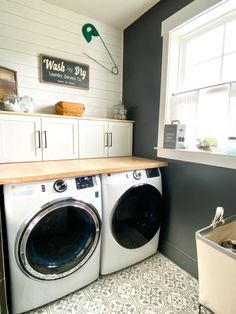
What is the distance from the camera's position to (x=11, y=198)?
1099mm

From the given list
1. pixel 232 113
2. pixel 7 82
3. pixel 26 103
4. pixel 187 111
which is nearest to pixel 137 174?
pixel 187 111

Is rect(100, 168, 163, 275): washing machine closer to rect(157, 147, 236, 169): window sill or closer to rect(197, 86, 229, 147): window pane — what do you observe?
rect(157, 147, 236, 169): window sill

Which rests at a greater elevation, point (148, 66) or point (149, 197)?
point (148, 66)

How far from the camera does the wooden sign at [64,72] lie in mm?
1920

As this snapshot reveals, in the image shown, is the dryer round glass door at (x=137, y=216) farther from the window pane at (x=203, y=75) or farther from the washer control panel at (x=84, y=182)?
the window pane at (x=203, y=75)

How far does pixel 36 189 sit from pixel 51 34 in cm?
169

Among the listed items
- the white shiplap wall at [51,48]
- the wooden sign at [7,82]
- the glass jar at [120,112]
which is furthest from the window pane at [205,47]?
the wooden sign at [7,82]

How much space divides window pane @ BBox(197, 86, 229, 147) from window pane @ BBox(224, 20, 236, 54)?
0.30 meters

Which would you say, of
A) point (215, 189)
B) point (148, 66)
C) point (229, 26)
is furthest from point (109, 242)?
point (229, 26)

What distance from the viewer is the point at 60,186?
1251 mm

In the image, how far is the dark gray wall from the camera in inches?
58.3

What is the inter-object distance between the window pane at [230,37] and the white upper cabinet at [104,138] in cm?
118

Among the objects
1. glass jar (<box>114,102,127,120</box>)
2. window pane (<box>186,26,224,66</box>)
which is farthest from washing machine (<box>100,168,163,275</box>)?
window pane (<box>186,26,224,66</box>)

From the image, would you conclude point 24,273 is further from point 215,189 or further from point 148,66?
point 148,66
